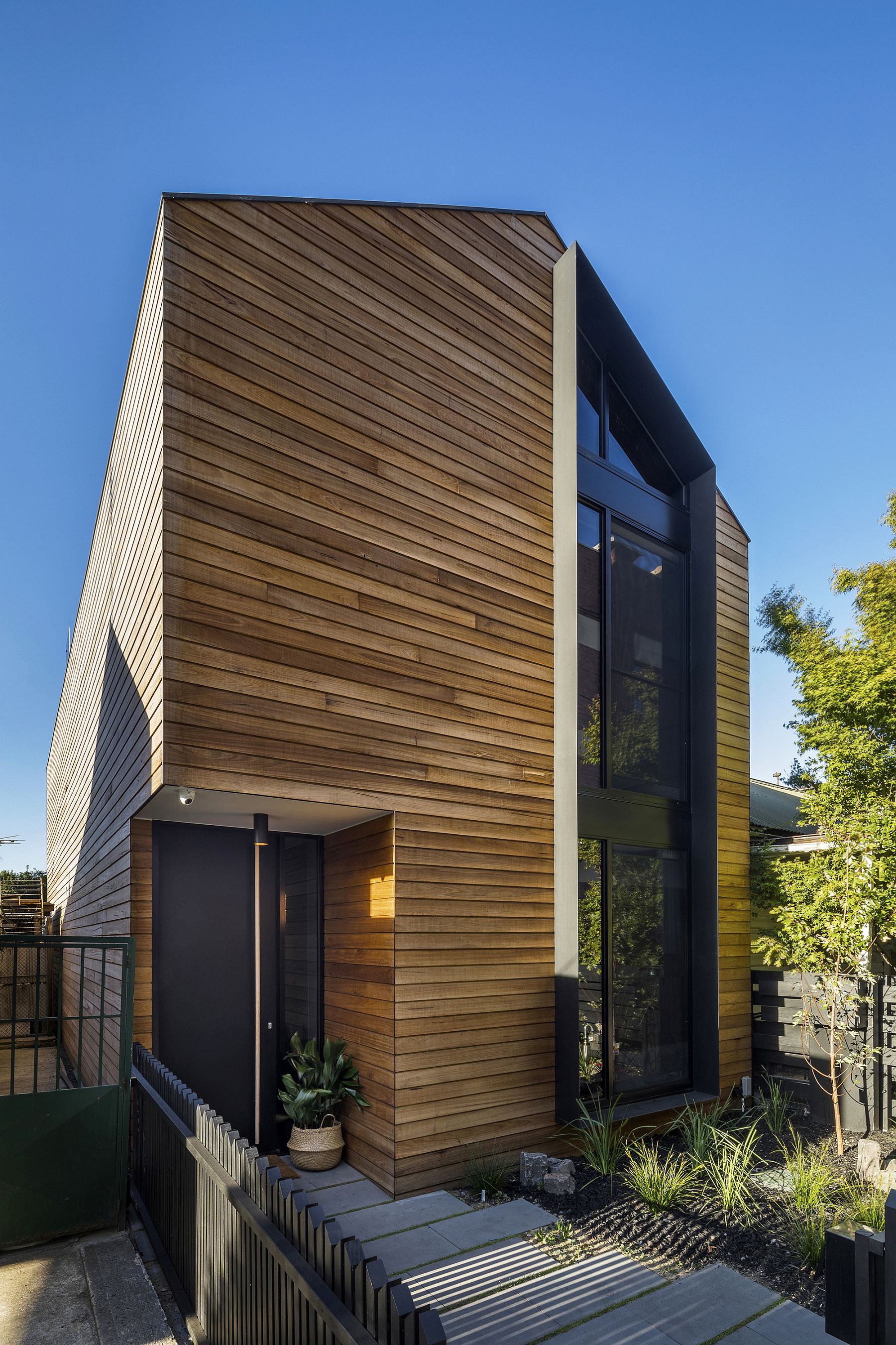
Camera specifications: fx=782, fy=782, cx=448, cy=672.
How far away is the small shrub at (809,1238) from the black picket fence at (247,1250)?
271cm

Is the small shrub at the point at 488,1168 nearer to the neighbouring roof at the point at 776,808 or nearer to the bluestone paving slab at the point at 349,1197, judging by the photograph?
the bluestone paving slab at the point at 349,1197

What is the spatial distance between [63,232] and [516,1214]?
45.3ft

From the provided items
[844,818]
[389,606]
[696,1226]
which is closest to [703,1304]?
[696,1226]

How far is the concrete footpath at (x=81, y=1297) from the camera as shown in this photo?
3.24 metres

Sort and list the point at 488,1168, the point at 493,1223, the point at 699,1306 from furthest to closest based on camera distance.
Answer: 1. the point at 488,1168
2. the point at 493,1223
3. the point at 699,1306

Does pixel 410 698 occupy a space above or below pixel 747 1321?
above

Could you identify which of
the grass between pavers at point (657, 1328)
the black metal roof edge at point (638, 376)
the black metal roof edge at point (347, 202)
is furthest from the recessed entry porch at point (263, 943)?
the black metal roof edge at point (638, 376)

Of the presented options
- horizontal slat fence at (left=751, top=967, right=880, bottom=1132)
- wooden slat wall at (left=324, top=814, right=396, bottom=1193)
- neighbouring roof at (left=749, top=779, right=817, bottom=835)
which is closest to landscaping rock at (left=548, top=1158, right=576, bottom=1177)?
wooden slat wall at (left=324, top=814, right=396, bottom=1193)

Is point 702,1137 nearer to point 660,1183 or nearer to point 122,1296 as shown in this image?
point 660,1183

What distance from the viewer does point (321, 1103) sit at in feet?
17.7

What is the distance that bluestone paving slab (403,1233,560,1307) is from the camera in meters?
3.77

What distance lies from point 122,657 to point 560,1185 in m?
4.85

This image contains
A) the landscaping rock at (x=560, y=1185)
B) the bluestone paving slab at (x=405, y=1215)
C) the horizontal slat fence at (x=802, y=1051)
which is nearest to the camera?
the bluestone paving slab at (x=405, y=1215)

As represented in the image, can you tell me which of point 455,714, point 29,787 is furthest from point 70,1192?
point 29,787
